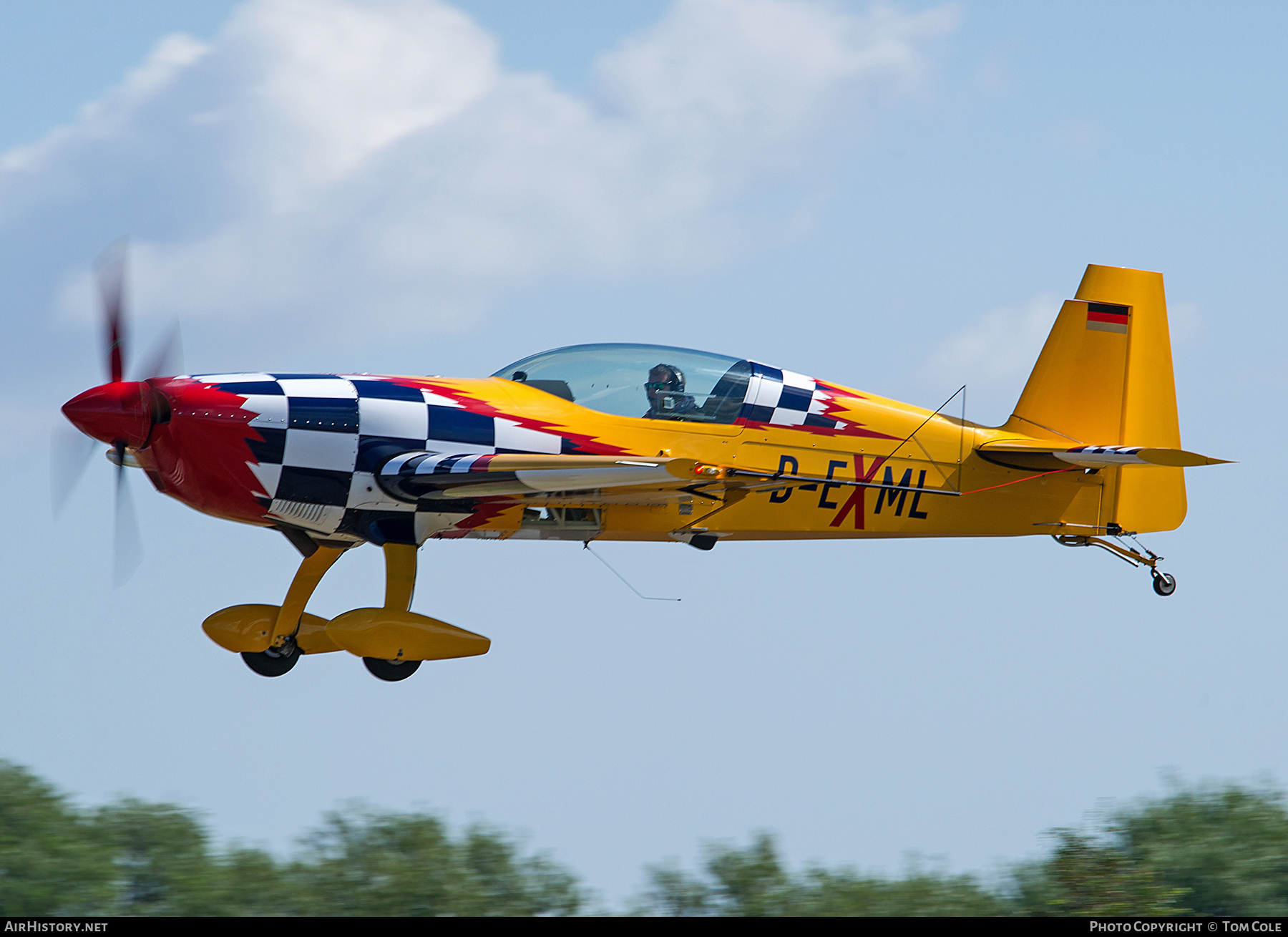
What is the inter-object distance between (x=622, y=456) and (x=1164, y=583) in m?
6.00

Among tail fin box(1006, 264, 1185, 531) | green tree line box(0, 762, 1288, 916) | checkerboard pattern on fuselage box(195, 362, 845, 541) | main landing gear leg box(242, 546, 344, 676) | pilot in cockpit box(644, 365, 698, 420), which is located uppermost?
tail fin box(1006, 264, 1185, 531)

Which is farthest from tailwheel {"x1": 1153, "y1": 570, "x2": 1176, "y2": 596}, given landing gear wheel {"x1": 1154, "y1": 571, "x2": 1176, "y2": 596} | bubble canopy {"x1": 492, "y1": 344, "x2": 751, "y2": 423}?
bubble canopy {"x1": 492, "y1": 344, "x2": 751, "y2": 423}

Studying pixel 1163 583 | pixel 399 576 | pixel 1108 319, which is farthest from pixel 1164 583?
pixel 399 576

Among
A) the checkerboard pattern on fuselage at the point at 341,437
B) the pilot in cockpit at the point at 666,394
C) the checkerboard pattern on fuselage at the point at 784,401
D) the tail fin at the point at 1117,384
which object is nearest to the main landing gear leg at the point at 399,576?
the checkerboard pattern on fuselage at the point at 341,437

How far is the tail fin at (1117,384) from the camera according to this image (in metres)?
14.5

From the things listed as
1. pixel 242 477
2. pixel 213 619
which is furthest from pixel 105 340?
pixel 213 619

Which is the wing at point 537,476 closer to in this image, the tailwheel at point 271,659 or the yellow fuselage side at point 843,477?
the yellow fuselage side at point 843,477

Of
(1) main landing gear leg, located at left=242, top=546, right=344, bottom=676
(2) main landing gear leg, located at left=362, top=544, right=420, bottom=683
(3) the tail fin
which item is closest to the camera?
(2) main landing gear leg, located at left=362, top=544, right=420, bottom=683

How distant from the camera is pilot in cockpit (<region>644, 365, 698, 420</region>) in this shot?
12578 millimetres

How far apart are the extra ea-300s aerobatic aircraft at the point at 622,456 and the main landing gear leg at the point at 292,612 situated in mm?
18

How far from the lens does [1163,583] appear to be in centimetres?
1432

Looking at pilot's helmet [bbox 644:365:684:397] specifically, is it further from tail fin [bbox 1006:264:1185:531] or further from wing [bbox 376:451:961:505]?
tail fin [bbox 1006:264:1185:531]

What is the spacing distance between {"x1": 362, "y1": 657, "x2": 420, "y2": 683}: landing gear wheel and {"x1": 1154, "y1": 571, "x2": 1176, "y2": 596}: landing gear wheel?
294 inches

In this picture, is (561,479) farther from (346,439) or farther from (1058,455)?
(1058,455)
